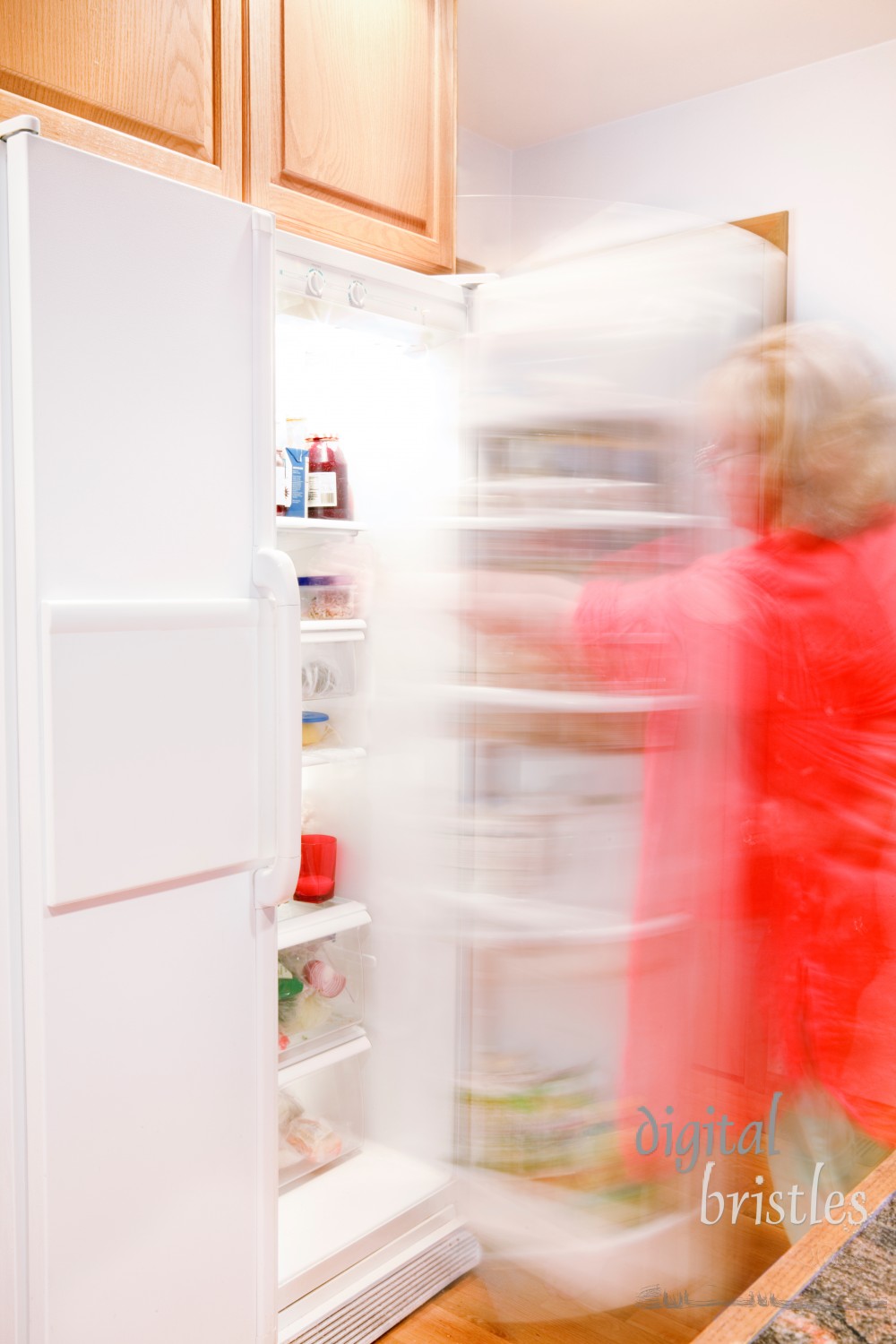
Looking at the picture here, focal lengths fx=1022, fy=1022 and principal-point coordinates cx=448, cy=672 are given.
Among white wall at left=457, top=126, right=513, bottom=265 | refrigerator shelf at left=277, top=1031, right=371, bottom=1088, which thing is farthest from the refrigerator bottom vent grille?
white wall at left=457, top=126, right=513, bottom=265

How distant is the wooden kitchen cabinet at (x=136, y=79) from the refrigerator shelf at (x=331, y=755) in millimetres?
899

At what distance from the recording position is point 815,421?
1101 millimetres

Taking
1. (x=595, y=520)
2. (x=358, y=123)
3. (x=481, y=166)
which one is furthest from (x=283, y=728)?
(x=481, y=166)

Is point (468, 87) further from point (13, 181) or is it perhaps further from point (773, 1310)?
point (773, 1310)

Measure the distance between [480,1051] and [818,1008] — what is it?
0.48m

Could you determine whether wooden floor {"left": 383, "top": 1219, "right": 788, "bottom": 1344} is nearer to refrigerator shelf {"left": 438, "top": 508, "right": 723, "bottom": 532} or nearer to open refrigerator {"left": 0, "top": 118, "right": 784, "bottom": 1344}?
open refrigerator {"left": 0, "top": 118, "right": 784, "bottom": 1344}

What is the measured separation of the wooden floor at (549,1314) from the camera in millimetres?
1415

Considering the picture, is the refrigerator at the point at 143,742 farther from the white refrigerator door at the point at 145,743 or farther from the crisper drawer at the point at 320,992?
the crisper drawer at the point at 320,992

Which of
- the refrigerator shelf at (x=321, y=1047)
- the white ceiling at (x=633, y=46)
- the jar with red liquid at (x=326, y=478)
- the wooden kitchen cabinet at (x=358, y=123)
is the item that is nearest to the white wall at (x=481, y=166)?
the white ceiling at (x=633, y=46)

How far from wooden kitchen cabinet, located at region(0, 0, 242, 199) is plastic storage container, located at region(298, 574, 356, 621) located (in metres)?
0.68

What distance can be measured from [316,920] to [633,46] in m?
1.90

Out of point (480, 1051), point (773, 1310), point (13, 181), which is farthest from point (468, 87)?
point (773, 1310)

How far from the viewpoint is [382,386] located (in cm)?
182

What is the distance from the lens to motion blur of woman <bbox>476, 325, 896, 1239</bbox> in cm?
114
